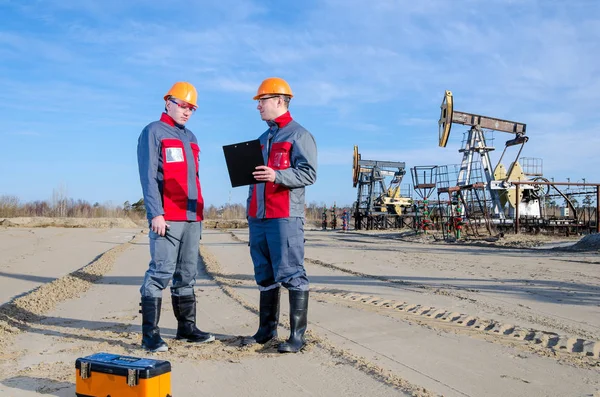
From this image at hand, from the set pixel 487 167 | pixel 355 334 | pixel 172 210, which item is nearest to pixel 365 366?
pixel 355 334

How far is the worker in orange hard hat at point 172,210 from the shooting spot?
3.87 m

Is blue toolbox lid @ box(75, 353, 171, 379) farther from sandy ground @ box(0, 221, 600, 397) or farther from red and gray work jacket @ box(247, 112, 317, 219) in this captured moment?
red and gray work jacket @ box(247, 112, 317, 219)

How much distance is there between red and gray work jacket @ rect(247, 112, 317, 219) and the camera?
152 inches

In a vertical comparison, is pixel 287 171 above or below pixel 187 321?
above

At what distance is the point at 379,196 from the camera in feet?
126

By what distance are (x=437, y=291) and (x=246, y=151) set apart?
3.99m

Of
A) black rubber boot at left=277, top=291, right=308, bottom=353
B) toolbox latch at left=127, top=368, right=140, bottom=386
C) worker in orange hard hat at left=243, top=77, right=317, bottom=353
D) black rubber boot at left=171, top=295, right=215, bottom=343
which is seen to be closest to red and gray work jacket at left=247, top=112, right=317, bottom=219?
worker in orange hard hat at left=243, top=77, right=317, bottom=353

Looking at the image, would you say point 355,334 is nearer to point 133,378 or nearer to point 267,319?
point 267,319

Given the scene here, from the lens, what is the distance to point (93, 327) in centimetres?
459

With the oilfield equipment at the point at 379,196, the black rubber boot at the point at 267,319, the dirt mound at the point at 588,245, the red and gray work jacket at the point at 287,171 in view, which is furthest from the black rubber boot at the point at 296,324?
the oilfield equipment at the point at 379,196

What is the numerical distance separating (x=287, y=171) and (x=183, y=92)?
1141mm

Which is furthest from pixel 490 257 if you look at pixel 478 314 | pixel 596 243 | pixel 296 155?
pixel 296 155

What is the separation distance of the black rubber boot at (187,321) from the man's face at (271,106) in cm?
162

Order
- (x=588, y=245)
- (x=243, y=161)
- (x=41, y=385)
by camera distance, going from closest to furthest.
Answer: (x=41, y=385)
(x=243, y=161)
(x=588, y=245)
